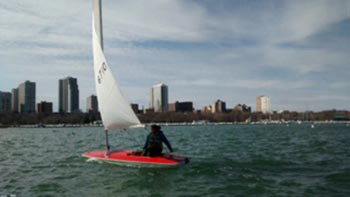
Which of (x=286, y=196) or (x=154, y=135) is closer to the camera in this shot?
(x=286, y=196)

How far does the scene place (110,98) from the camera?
19.5 meters

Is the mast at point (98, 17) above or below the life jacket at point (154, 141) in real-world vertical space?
above

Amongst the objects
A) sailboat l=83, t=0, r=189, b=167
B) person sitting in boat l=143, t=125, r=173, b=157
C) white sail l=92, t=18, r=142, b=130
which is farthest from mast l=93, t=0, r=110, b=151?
person sitting in boat l=143, t=125, r=173, b=157

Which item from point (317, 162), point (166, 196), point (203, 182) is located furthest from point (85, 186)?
point (317, 162)

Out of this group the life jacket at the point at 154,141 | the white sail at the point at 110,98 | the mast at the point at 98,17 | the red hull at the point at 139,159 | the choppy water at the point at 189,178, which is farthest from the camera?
the white sail at the point at 110,98

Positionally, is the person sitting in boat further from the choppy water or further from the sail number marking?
the sail number marking

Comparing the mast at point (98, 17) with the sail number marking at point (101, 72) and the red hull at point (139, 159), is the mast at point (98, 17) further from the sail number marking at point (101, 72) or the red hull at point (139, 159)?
the red hull at point (139, 159)

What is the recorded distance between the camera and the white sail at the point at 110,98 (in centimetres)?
1941

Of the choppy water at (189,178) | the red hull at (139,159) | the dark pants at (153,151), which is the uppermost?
the dark pants at (153,151)

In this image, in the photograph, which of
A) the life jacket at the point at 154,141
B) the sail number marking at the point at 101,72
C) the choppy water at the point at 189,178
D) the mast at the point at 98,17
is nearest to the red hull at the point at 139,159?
the choppy water at the point at 189,178

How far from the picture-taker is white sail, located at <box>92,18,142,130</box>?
19406 millimetres

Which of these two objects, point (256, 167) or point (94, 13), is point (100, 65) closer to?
point (94, 13)

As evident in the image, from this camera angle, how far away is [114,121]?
19.7 m

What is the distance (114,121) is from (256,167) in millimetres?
7544
